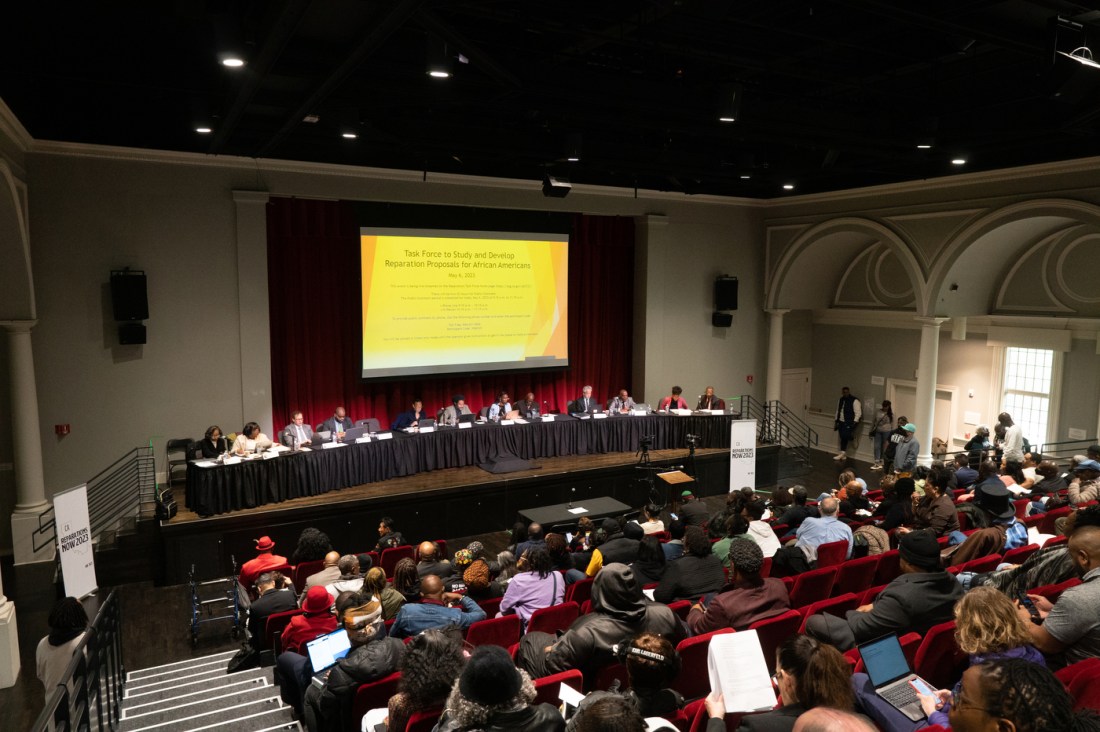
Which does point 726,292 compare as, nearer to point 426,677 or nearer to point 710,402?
point 710,402

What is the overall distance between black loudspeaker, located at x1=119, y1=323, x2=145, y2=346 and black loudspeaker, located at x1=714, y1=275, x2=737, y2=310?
949 centimetres

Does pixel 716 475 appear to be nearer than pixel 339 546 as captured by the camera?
No

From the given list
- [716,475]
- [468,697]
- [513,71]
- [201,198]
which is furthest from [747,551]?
[201,198]

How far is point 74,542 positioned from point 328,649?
4.16 meters

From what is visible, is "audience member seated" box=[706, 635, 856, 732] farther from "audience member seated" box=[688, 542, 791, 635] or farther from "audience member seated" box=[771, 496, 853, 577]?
"audience member seated" box=[771, 496, 853, 577]

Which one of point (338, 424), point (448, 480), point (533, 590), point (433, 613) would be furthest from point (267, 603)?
point (338, 424)

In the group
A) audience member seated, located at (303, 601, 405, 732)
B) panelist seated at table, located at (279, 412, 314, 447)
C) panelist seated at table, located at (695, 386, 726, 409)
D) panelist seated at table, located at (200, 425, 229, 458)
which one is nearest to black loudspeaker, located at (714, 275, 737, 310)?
panelist seated at table, located at (695, 386, 726, 409)

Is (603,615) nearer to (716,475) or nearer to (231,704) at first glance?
(231,704)

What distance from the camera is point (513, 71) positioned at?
5.82 metres

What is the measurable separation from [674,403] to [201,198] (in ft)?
25.4

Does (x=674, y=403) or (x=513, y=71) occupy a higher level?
(x=513, y=71)

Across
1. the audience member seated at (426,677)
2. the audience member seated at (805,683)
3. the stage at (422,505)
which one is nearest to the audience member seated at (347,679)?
the audience member seated at (426,677)

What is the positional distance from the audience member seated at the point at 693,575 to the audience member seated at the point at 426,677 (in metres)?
2.08

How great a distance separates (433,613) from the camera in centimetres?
409
